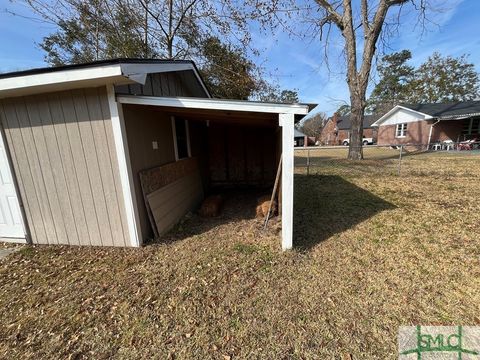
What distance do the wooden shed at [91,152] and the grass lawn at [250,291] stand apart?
1.52ft

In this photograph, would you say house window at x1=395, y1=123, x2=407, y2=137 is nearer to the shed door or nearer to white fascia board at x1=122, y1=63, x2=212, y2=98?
white fascia board at x1=122, y1=63, x2=212, y2=98

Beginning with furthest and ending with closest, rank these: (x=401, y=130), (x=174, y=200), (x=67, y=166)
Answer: (x=401, y=130) < (x=174, y=200) < (x=67, y=166)

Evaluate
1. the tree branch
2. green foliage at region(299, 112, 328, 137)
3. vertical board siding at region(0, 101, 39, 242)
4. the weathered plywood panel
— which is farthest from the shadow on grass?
green foliage at region(299, 112, 328, 137)

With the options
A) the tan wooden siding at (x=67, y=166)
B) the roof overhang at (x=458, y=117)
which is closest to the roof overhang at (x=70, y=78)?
the tan wooden siding at (x=67, y=166)

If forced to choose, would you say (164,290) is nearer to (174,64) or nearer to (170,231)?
(170,231)

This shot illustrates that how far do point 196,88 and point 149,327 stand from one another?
6.70 m

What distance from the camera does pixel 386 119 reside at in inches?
982

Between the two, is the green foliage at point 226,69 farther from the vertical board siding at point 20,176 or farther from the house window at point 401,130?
the house window at point 401,130

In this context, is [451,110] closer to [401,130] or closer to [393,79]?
[401,130]

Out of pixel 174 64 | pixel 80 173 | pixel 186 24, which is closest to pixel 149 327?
pixel 80 173

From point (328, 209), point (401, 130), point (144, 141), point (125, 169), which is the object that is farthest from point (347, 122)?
point (125, 169)

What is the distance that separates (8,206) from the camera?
408 cm

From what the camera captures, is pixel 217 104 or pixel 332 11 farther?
pixel 332 11
